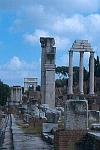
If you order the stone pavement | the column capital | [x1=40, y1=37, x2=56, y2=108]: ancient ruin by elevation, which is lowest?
the stone pavement

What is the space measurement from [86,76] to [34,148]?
106m

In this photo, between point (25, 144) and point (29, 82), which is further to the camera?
point (29, 82)

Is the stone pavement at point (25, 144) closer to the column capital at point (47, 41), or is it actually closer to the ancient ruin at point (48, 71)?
the ancient ruin at point (48, 71)

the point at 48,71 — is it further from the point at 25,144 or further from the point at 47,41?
the point at 25,144

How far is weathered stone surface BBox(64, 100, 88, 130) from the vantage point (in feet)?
39.7

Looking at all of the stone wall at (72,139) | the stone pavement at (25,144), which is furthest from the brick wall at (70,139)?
the stone pavement at (25,144)

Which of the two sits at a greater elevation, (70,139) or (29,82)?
(29,82)

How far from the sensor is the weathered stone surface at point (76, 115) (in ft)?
39.7

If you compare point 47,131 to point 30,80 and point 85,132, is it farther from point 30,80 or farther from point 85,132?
point 30,80

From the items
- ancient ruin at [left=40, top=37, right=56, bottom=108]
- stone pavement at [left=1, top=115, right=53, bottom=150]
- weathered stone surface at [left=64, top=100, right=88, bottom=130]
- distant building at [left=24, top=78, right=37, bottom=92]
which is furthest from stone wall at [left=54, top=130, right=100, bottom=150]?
distant building at [left=24, top=78, right=37, bottom=92]

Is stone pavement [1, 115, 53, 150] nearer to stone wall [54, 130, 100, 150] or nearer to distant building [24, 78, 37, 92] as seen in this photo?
stone wall [54, 130, 100, 150]

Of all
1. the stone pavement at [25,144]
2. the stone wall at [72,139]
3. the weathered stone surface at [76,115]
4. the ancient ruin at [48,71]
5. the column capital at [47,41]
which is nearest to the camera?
the stone wall at [72,139]

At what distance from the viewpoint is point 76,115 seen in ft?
40.0

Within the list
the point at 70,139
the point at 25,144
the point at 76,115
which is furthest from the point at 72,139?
the point at 25,144
